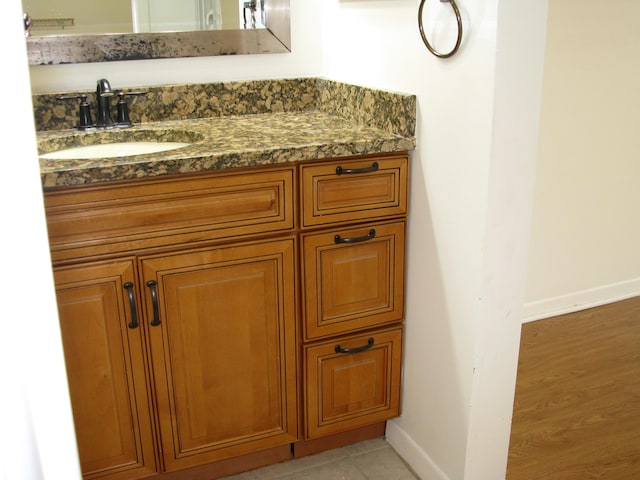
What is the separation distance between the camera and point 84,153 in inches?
73.6

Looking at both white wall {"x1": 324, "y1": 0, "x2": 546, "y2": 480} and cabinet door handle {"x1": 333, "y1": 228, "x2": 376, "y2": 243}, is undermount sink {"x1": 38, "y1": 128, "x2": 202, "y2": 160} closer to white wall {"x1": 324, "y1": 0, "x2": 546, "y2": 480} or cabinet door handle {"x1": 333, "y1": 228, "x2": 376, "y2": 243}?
cabinet door handle {"x1": 333, "y1": 228, "x2": 376, "y2": 243}

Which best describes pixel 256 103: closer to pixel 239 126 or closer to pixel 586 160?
pixel 239 126

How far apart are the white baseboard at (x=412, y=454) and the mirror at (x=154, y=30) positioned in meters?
1.26

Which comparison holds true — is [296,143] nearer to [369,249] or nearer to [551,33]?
[369,249]

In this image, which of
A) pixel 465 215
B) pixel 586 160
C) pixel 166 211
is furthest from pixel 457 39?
pixel 586 160

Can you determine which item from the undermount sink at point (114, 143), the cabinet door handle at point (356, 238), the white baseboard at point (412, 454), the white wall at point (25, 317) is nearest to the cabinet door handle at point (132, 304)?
the undermount sink at point (114, 143)

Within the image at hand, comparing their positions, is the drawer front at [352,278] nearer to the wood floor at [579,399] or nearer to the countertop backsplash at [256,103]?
the countertop backsplash at [256,103]

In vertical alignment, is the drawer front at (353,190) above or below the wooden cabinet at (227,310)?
above

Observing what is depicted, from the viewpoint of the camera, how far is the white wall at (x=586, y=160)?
2.64 metres

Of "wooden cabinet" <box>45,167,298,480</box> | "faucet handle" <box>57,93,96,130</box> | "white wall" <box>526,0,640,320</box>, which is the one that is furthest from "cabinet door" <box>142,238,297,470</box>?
"white wall" <box>526,0,640,320</box>

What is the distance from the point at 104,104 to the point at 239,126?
0.39 metres

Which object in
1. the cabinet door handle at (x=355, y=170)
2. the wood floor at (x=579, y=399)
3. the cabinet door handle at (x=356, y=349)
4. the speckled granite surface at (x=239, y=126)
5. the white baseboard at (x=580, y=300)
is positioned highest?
the speckled granite surface at (x=239, y=126)

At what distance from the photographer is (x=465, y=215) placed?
1.62m

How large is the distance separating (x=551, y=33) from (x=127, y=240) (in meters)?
1.82
